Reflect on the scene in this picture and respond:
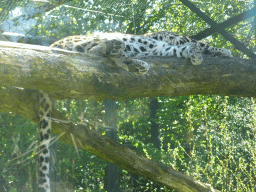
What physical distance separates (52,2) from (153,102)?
2539mm

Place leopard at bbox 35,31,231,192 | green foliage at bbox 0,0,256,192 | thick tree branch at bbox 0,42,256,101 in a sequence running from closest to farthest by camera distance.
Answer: thick tree branch at bbox 0,42,256,101 < leopard at bbox 35,31,231,192 < green foliage at bbox 0,0,256,192

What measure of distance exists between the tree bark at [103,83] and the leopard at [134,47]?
9cm

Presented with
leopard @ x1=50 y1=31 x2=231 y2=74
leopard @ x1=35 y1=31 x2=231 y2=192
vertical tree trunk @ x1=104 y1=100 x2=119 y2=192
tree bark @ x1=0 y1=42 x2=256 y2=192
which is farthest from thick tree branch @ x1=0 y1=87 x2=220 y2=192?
vertical tree trunk @ x1=104 y1=100 x2=119 y2=192

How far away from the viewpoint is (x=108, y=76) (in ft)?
7.61

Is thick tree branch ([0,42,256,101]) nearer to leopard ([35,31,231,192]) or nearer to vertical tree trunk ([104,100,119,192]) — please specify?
leopard ([35,31,231,192])

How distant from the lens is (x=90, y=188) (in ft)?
14.6

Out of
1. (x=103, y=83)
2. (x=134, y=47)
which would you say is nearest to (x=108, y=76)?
(x=103, y=83)

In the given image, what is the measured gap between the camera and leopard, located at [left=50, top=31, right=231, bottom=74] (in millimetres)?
2465

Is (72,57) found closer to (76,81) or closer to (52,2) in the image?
(76,81)

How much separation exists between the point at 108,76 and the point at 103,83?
3.1 inches

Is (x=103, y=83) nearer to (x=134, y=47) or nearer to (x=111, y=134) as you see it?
(x=134, y=47)

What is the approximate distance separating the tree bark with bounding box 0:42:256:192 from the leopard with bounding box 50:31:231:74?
9cm

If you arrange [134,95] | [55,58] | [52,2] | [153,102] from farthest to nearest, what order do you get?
1. [153,102]
2. [52,2]
3. [134,95]
4. [55,58]

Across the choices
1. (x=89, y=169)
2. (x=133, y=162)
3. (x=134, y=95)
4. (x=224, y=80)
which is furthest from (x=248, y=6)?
(x=89, y=169)
